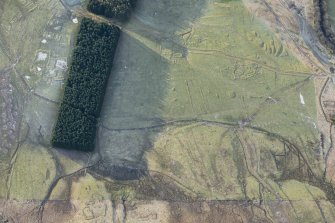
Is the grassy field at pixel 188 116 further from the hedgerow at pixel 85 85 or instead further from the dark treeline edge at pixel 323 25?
the dark treeline edge at pixel 323 25

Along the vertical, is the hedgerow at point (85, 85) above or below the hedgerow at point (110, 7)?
below

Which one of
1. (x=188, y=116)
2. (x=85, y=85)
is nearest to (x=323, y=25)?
(x=188, y=116)

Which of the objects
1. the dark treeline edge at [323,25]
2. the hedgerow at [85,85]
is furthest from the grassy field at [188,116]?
the dark treeline edge at [323,25]

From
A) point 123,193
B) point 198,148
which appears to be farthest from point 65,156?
point 198,148

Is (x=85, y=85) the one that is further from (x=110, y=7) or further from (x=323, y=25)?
(x=323, y=25)

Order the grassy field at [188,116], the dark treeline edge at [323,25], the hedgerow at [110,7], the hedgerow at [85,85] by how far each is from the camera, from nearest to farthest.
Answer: the hedgerow at [85,85]
the grassy field at [188,116]
the hedgerow at [110,7]
the dark treeline edge at [323,25]

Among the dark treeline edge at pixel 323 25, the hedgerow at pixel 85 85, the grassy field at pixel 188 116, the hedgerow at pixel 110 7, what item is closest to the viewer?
the hedgerow at pixel 85 85

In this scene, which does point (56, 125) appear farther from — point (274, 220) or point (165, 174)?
point (274, 220)

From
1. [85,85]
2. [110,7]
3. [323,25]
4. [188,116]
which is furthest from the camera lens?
[323,25]
